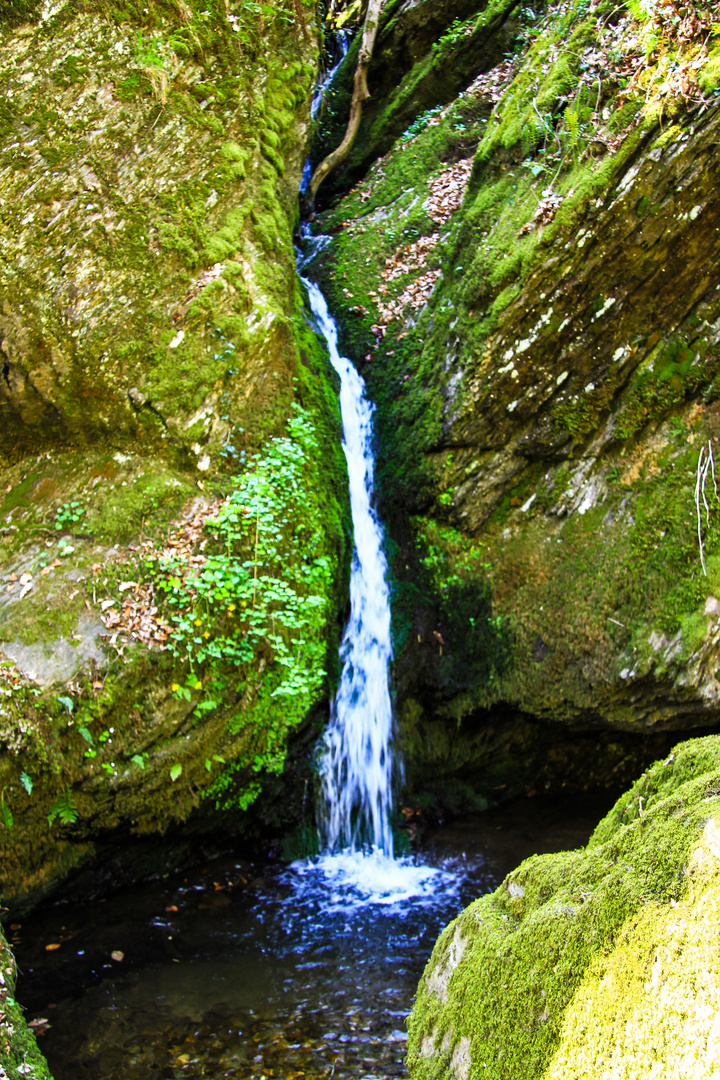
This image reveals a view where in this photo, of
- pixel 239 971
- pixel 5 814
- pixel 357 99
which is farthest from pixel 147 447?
pixel 357 99

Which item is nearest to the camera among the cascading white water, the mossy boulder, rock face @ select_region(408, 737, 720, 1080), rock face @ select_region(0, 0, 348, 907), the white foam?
rock face @ select_region(408, 737, 720, 1080)

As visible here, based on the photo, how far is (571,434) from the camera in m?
6.03

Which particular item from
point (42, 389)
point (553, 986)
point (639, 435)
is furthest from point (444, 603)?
point (553, 986)

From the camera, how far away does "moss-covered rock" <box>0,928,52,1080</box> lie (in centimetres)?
237

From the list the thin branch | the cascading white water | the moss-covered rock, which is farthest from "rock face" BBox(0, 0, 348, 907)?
the thin branch

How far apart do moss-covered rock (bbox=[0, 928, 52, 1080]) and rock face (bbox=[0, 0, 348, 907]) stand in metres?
1.83

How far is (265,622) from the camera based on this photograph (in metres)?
5.29

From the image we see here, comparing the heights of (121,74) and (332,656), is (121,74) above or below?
above

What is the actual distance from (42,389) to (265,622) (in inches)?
113

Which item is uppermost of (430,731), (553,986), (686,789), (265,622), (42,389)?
(42,389)

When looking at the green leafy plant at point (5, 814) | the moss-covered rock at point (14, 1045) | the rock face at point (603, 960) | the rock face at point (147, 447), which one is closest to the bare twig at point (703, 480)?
the rock face at point (147, 447)

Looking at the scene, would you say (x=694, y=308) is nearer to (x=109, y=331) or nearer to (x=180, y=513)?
(x=180, y=513)

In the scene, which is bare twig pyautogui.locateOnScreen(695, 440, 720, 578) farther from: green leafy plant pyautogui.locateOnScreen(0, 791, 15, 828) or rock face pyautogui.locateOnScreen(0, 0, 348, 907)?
green leafy plant pyautogui.locateOnScreen(0, 791, 15, 828)

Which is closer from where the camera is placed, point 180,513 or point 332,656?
point 180,513
